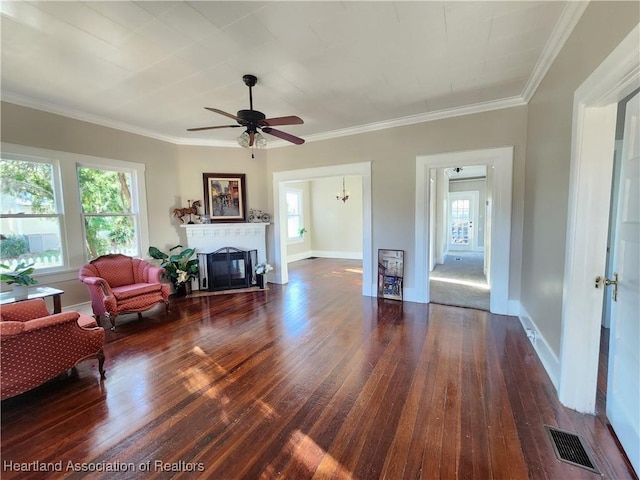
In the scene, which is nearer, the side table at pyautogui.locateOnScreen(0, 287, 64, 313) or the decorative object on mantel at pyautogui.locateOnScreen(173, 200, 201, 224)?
the side table at pyautogui.locateOnScreen(0, 287, 64, 313)

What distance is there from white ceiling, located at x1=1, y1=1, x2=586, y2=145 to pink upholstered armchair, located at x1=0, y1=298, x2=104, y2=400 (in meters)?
2.23

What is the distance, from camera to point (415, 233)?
14.1 feet

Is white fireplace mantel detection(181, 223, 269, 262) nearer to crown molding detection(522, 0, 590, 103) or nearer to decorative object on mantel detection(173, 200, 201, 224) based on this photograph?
decorative object on mantel detection(173, 200, 201, 224)

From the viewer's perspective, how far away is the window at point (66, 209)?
10.9 feet

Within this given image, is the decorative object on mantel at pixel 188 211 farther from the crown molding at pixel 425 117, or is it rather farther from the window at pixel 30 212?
the crown molding at pixel 425 117

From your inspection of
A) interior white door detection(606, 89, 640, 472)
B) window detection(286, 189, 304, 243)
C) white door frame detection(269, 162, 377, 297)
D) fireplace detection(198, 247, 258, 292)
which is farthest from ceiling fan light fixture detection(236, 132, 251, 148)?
window detection(286, 189, 304, 243)

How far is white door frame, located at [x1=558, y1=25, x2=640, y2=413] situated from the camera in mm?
1749

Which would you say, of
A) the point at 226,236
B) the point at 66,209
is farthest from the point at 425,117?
the point at 66,209

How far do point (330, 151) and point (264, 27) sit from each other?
286 centimetres

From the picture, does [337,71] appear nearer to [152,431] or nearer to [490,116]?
[490,116]

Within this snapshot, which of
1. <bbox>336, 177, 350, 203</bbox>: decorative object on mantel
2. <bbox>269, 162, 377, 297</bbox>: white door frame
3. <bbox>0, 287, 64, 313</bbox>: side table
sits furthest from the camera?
<bbox>336, 177, 350, 203</bbox>: decorative object on mantel

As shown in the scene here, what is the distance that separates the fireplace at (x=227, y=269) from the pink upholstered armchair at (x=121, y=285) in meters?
1.09

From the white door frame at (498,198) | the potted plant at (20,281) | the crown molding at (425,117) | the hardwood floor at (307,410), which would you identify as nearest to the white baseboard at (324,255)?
the crown molding at (425,117)

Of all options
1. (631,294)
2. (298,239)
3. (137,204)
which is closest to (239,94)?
(137,204)
